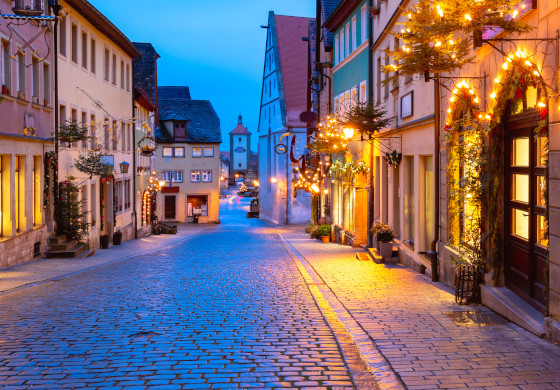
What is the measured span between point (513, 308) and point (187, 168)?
5161 cm

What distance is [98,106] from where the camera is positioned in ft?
88.1

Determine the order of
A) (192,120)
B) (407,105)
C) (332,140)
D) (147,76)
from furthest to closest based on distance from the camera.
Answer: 1. (192,120)
2. (147,76)
3. (332,140)
4. (407,105)

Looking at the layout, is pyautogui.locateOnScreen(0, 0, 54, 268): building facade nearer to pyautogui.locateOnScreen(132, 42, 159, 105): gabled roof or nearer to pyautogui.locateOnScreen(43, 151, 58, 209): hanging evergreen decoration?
pyautogui.locateOnScreen(43, 151, 58, 209): hanging evergreen decoration

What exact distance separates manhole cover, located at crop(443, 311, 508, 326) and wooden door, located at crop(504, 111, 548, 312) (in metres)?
0.46

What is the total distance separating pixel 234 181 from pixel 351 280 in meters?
128

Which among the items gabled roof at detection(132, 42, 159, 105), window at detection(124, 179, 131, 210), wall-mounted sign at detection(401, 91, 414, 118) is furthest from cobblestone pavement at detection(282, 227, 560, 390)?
gabled roof at detection(132, 42, 159, 105)

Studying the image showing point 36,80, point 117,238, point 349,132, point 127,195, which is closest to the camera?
point 349,132

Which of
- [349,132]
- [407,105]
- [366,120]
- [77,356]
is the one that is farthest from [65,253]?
[77,356]

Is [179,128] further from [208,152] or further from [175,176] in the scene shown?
[175,176]

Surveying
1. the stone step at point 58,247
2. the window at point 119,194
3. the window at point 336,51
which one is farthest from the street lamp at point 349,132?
the window at point 119,194

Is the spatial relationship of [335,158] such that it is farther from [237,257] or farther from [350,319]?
[350,319]

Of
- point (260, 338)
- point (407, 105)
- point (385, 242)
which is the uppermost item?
point (407, 105)

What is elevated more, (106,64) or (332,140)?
(106,64)

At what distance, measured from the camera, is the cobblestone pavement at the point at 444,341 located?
240 inches
